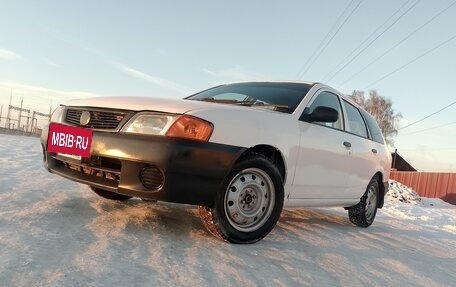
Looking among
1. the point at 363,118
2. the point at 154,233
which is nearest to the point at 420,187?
the point at 363,118

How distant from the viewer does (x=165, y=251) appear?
10.2 ft

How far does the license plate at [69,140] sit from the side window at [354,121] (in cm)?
314

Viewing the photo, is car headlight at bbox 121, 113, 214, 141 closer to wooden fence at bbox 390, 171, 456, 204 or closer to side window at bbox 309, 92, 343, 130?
side window at bbox 309, 92, 343, 130

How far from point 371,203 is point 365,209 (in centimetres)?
32

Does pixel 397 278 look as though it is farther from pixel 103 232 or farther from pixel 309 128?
pixel 103 232

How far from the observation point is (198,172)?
3.39 m

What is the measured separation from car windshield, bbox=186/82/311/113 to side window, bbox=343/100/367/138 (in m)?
0.99

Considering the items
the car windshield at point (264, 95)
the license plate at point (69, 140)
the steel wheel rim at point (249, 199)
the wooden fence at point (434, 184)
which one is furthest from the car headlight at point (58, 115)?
the wooden fence at point (434, 184)

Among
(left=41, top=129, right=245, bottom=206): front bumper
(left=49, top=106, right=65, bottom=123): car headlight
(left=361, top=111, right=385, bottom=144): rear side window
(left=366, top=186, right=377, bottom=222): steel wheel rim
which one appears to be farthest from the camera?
(left=361, top=111, right=385, bottom=144): rear side window

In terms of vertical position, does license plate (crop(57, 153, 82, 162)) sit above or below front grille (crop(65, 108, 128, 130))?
below

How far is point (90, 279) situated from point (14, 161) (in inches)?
232

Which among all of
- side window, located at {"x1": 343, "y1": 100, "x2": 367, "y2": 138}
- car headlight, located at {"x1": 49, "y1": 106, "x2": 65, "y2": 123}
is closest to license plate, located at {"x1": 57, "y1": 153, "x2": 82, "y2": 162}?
car headlight, located at {"x1": 49, "y1": 106, "x2": 65, "y2": 123}

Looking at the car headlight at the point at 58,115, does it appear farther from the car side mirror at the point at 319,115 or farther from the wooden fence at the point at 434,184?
the wooden fence at the point at 434,184

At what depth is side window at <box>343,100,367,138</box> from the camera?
5713 millimetres
